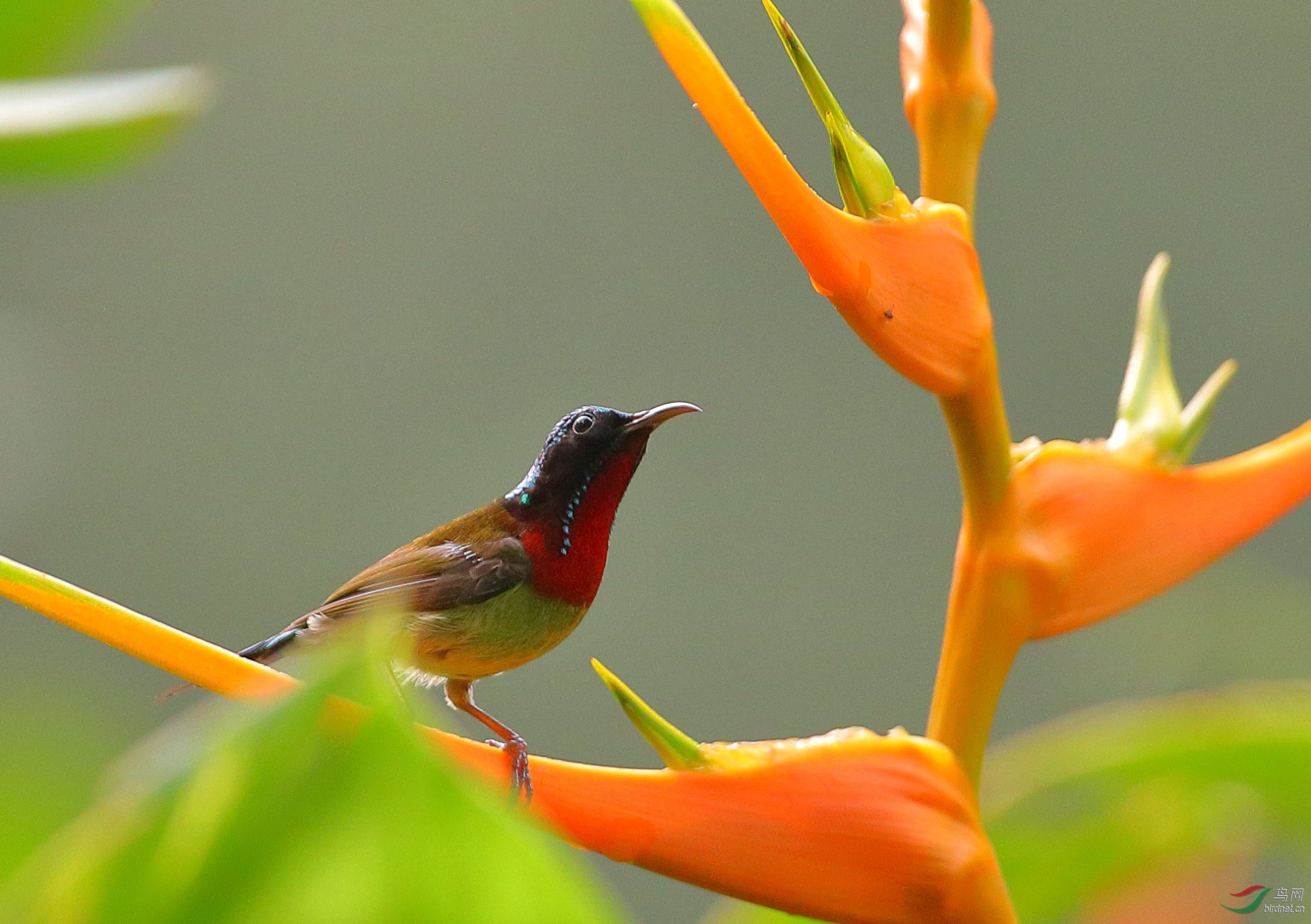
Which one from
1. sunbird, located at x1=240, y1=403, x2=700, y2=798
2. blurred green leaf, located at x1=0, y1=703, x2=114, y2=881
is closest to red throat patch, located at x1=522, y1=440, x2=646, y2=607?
sunbird, located at x1=240, y1=403, x2=700, y2=798

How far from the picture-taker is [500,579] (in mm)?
482

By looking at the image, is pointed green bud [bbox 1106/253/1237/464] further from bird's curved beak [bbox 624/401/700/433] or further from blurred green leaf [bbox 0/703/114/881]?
blurred green leaf [bbox 0/703/114/881]

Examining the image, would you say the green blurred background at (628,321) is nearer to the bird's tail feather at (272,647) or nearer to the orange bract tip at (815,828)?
the bird's tail feather at (272,647)

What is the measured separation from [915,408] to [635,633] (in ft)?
2.43

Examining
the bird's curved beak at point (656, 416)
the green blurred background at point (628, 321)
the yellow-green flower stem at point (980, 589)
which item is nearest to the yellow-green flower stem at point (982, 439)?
the yellow-green flower stem at point (980, 589)

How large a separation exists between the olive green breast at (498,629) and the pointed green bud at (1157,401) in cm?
22

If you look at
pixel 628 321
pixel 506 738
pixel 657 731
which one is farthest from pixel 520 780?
pixel 628 321

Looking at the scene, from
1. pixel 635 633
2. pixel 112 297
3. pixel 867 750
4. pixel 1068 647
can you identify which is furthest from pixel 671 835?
pixel 112 297

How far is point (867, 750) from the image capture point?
275 millimetres

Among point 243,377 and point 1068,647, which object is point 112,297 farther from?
point 1068,647

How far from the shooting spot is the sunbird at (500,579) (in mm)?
462

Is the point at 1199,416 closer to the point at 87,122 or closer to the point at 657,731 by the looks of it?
the point at 657,731

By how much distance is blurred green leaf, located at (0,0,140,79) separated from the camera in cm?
25

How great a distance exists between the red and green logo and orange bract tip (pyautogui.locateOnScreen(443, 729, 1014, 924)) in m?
0.12
